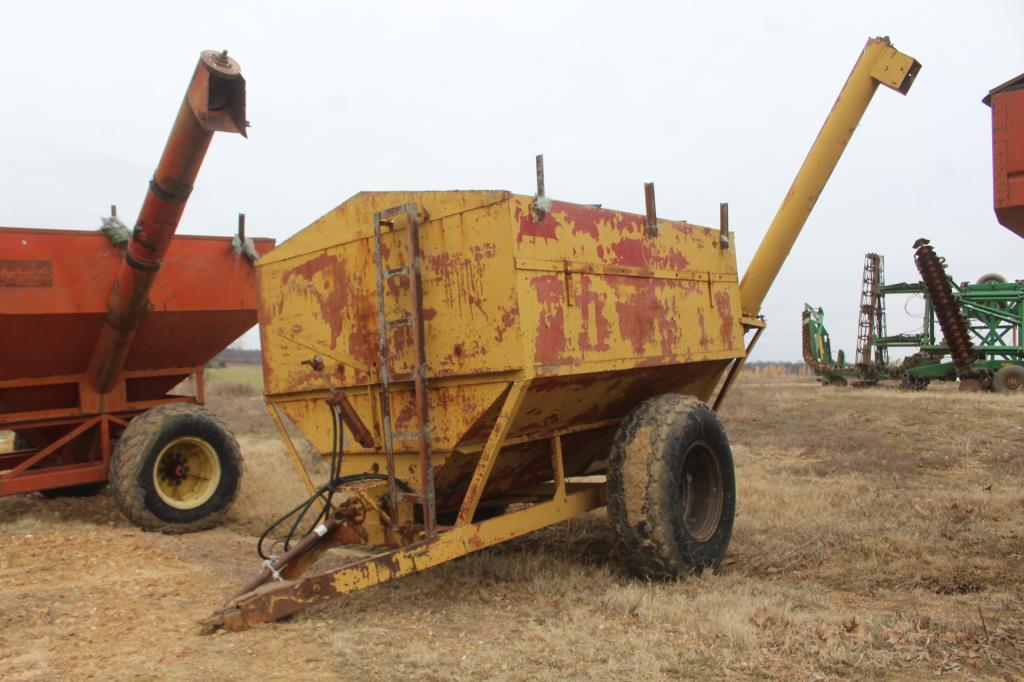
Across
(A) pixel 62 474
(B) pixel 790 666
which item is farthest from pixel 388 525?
(A) pixel 62 474

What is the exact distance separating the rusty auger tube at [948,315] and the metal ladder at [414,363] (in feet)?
60.6

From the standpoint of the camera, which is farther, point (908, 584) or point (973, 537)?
point (973, 537)

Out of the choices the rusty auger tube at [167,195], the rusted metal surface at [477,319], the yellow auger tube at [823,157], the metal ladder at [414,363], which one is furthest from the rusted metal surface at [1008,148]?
the rusty auger tube at [167,195]

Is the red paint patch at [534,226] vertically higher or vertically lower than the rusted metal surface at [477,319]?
higher

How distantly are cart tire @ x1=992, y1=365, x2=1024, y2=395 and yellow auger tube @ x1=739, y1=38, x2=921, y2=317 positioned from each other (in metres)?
14.5

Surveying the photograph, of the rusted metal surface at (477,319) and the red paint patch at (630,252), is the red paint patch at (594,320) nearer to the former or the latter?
the rusted metal surface at (477,319)

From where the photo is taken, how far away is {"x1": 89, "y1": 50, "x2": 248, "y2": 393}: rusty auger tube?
5.32m

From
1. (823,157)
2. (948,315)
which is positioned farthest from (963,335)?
(823,157)

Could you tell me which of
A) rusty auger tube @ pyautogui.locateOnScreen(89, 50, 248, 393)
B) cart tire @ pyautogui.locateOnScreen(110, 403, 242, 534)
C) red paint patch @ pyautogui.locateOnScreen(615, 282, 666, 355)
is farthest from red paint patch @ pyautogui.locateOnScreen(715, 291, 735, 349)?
cart tire @ pyautogui.locateOnScreen(110, 403, 242, 534)

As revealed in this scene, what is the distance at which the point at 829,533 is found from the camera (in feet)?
22.2

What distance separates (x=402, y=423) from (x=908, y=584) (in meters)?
3.30

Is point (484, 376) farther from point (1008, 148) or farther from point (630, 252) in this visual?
point (1008, 148)

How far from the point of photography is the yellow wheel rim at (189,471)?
8.01 metres

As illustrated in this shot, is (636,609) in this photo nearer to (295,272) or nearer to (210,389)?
(295,272)
